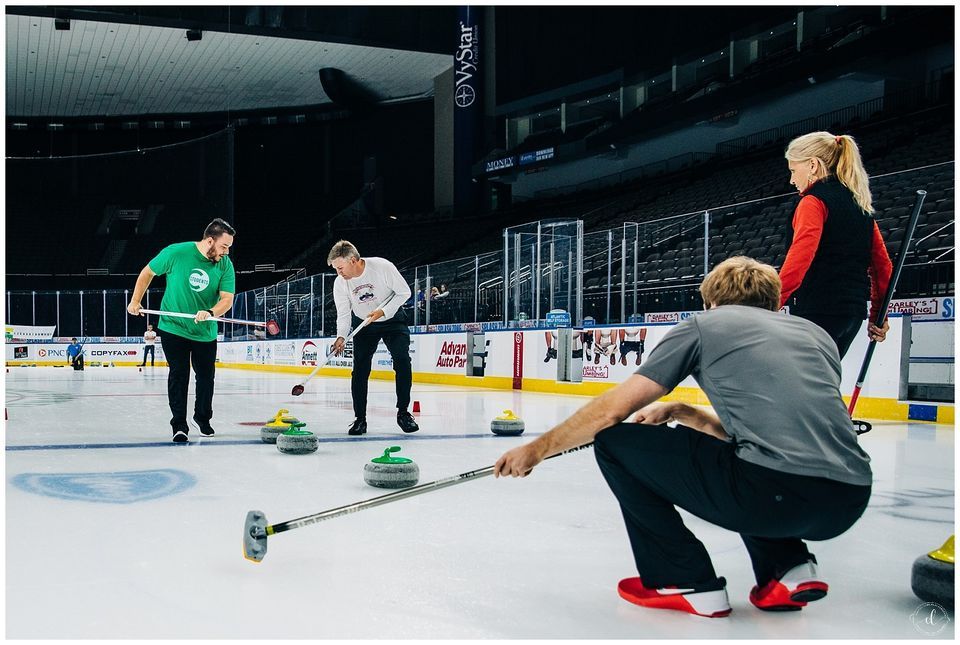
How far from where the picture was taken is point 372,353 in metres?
5.94

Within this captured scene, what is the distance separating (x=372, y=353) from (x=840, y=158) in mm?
3512

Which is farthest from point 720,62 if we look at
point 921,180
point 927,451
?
point 927,451

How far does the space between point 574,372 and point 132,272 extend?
24.6 m

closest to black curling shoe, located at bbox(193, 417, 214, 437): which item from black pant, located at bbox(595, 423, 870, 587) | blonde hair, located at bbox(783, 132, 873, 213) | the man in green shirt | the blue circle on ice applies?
the man in green shirt

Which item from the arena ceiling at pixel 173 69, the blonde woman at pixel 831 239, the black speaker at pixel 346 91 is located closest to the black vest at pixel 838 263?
the blonde woman at pixel 831 239

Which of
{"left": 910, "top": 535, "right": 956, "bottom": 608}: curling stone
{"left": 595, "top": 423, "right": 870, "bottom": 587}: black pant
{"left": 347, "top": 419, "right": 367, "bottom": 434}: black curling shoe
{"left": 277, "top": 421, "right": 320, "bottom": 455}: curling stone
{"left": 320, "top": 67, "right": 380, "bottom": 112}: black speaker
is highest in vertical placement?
{"left": 320, "top": 67, "right": 380, "bottom": 112}: black speaker

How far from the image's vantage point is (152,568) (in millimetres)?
2303

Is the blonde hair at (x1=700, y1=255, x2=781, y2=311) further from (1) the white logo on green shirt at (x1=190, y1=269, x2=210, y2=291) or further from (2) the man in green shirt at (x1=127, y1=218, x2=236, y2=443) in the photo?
(1) the white logo on green shirt at (x1=190, y1=269, x2=210, y2=291)

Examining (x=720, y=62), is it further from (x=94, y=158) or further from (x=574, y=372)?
(x=94, y=158)

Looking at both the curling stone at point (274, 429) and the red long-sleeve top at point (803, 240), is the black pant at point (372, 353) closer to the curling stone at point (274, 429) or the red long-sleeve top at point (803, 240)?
the curling stone at point (274, 429)

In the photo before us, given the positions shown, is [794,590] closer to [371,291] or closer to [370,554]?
[370,554]

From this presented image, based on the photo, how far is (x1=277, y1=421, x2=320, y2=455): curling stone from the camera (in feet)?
15.2

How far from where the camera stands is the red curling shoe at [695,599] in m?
1.92

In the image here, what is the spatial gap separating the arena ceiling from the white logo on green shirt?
22.1 metres
